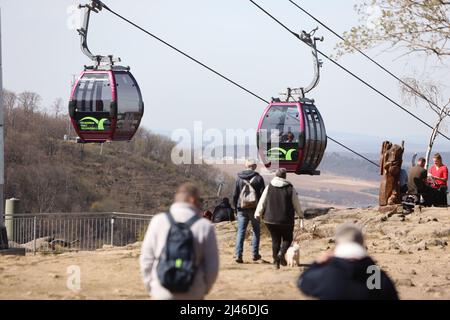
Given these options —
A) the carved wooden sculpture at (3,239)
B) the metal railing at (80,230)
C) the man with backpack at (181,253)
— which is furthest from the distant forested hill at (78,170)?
the man with backpack at (181,253)

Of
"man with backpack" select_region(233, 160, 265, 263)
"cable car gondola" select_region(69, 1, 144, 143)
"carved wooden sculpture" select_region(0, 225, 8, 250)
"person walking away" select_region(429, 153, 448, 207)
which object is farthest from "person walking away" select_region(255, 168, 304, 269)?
"cable car gondola" select_region(69, 1, 144, 143)

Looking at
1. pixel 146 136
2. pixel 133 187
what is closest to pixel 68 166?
pixel 133 187

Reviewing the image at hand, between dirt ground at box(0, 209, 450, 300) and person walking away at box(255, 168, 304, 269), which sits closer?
dirt ground at box(0, 209, 450, 300)

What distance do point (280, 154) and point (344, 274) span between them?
19981 mm

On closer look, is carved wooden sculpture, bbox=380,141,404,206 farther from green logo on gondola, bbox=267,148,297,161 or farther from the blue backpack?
the blue backpack

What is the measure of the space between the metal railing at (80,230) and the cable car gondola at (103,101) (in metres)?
2.38

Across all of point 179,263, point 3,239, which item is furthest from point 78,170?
point 179,263

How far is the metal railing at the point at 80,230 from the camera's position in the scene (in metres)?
27.4

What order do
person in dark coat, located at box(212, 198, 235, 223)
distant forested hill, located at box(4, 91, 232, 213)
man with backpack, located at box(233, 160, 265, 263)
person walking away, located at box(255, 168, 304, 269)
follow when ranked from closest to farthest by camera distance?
1. person walking away, located at box(255, 168, 304, 269)
2. man with backpack, located at box(233, 160, 265, 263)
3. person in dark coat, located at box(212, 198, 235, 223)
4. distant forested hill, located at box(4, 91, 232, 213)

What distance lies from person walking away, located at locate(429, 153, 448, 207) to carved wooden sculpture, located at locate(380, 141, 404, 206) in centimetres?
126

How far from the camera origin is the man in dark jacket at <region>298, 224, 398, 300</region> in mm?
7938

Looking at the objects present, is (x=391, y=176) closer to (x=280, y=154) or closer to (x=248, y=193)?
(x=280, y=154)

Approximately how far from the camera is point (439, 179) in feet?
85.6

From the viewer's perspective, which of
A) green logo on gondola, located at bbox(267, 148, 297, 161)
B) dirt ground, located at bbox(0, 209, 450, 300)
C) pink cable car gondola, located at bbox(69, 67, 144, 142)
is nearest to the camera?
dirt ground, located at bbox(0, 209, 450, 300)
